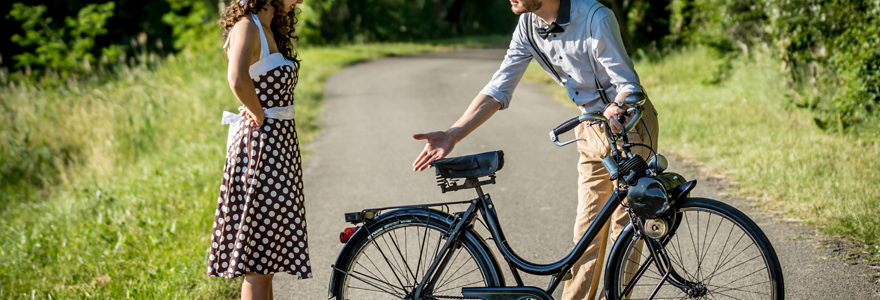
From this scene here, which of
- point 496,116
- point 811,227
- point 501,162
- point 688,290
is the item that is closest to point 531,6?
point 501,162

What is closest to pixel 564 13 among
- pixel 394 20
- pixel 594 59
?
pixel 594 59

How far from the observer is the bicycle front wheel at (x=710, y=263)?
3.17 m

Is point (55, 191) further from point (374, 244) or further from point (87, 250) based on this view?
point (374, 244)

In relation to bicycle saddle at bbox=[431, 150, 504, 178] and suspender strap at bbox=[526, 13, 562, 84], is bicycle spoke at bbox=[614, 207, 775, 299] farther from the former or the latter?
suspender strap at bbox=[526, 13, 562, 84]

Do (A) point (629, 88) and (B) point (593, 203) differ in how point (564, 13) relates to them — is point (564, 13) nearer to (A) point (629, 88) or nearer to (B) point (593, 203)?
(A) point (629, 88)

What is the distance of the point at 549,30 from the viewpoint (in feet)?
11.8

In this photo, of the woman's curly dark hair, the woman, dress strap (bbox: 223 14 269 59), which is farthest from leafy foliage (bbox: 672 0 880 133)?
dress strap (bbox: 223 14 269 59)

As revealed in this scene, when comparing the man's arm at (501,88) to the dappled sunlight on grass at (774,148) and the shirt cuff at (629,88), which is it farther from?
the dappled sunlight on grass at (774,148)

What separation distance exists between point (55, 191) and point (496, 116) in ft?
19.5

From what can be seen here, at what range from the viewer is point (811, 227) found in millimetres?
5695

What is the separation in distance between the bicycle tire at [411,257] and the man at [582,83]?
0.78ft

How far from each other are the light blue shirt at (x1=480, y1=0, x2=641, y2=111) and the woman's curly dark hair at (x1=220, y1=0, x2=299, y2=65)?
89cm

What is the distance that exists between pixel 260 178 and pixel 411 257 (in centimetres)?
73

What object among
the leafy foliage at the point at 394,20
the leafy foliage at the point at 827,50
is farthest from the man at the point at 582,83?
the leafy foliage at the point at 394,20
